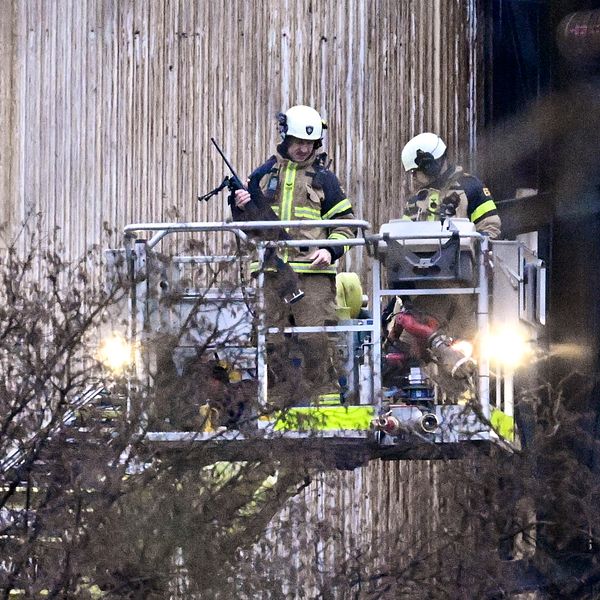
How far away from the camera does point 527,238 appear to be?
14789mm

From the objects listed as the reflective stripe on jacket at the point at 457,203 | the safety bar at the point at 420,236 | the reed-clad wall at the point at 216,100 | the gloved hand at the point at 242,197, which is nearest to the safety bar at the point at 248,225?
the safety bar at the point at 420,236

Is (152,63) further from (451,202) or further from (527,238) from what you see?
(451,202)

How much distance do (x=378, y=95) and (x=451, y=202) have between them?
491 cm

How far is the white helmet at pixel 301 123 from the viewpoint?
11.1m

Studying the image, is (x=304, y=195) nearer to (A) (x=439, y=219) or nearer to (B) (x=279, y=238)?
(B) (x=279, y=238)

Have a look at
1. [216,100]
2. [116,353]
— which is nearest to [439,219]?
[116,353]

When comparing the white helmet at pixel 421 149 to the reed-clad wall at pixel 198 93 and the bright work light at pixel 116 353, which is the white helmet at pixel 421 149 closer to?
the bright work light at pixel 116 353

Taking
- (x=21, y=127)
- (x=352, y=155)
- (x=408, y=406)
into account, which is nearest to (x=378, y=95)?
(x=352, y=155)

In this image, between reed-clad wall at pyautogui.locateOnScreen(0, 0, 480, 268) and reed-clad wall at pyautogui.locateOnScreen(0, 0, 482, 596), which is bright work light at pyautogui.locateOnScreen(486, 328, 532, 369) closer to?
reed-clad wall at pyautogui.locateOnScreen(0, 0, 482, 596)

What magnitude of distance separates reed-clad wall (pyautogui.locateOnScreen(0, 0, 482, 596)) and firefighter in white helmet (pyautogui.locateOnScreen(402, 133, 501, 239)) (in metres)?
4.13

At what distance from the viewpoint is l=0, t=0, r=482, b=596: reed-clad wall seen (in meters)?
15.8

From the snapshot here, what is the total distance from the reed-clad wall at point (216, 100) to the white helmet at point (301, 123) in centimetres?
460

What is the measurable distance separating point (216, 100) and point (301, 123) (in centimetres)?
541

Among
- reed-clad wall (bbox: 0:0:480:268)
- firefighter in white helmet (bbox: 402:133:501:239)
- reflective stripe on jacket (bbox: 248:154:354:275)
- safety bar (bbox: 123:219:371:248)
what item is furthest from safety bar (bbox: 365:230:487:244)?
reed-clad wall (bbox: 0:0:480:268)
